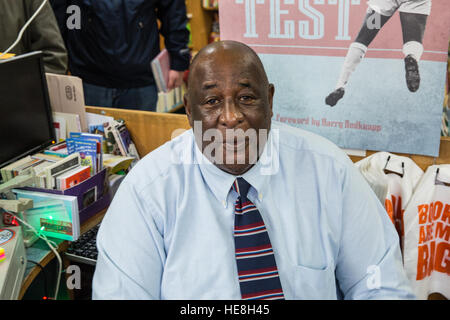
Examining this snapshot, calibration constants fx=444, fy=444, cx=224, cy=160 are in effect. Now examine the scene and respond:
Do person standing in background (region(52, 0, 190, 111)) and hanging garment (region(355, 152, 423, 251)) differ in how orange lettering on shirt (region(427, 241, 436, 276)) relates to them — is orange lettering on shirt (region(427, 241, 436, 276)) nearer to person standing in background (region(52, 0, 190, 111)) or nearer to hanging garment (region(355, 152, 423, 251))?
hanging garment (region(355, 152, 423, 251))

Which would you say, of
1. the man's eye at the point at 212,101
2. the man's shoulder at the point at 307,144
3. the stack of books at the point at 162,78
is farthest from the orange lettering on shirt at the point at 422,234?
the stack of books at the point at 162,78

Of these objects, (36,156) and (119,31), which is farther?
(119,31)

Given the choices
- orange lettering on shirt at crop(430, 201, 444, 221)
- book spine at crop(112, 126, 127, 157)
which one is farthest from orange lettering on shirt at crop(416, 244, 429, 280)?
book spine at crop(112, 126, 127, 157)

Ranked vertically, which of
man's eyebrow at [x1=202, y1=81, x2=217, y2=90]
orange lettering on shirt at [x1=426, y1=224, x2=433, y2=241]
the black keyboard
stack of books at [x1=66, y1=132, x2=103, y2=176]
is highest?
man's eyebrow at [x1=202, y1=81, x2=217, y2=90]

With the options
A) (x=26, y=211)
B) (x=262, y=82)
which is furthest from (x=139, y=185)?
(x=26, y=211)

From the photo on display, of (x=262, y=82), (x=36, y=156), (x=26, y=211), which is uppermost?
(x=262, y=82)

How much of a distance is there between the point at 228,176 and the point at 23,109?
89 cm

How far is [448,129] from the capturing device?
2068mm

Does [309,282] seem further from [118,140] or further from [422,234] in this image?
[118,140]

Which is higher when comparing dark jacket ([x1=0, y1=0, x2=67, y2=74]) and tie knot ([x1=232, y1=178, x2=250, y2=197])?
dark jacket ([x1=0, y1=0, x2=67, y2=74])

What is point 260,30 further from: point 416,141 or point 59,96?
point 59,96

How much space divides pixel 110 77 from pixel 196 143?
182 centimetres

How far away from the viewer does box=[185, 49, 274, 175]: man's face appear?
1.15 m

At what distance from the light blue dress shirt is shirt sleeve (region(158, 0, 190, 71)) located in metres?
1.93
